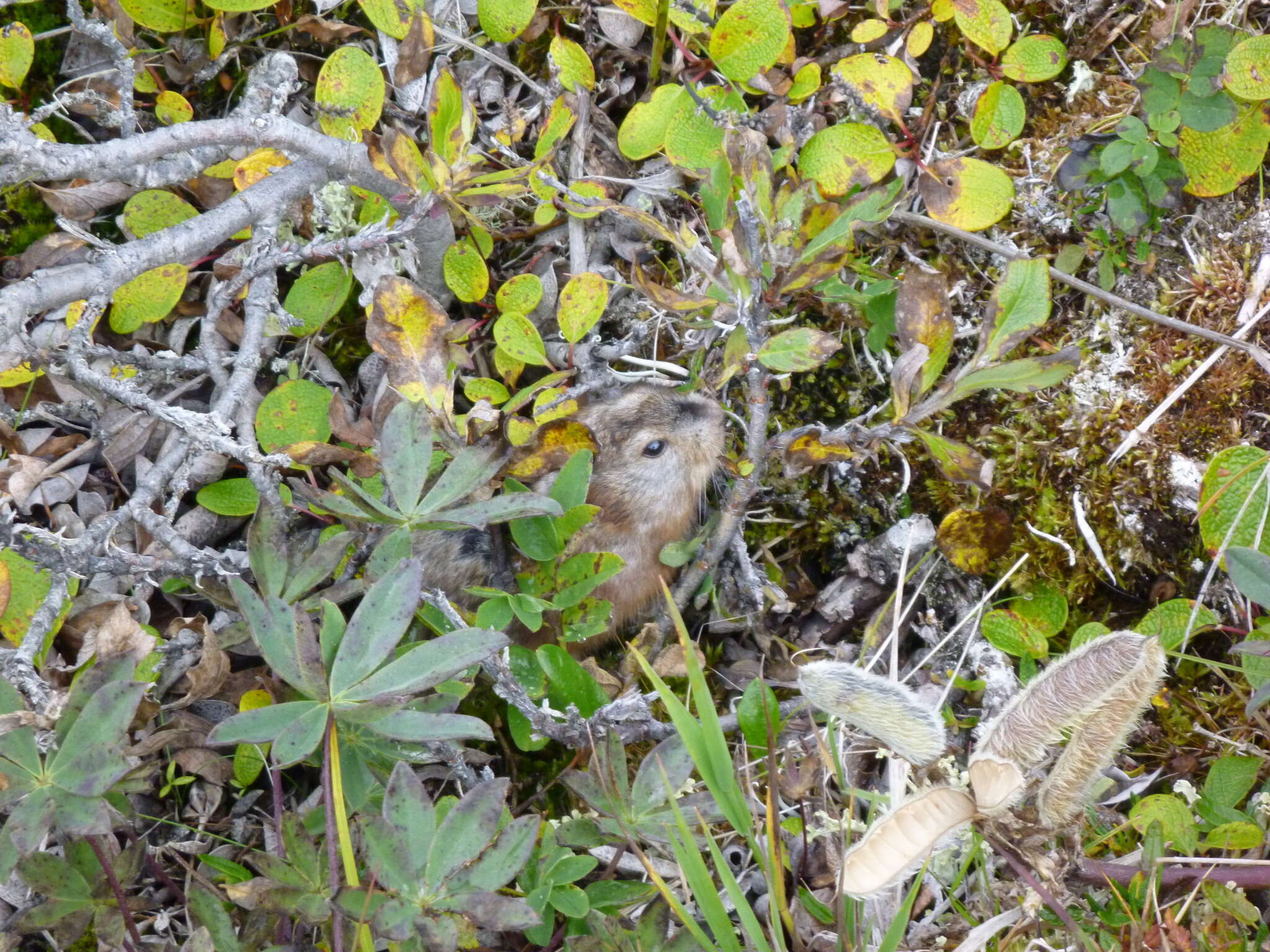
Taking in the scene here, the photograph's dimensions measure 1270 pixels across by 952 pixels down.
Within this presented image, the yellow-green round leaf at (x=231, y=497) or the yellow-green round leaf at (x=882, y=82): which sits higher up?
the yellow-green round leaf at (x=882, y=82)

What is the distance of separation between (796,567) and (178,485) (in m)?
2.13

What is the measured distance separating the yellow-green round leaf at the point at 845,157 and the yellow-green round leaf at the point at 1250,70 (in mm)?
1056

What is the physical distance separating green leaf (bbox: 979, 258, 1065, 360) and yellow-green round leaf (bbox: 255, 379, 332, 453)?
222cm

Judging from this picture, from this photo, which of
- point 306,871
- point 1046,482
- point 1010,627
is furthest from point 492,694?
point 1046,482

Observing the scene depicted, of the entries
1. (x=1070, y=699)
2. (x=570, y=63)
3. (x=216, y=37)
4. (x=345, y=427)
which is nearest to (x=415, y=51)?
(x=570, y=63)

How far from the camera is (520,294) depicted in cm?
394

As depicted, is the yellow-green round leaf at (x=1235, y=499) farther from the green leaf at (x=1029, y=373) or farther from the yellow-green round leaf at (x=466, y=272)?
the yellow-green round leaf at (x=466, y=272)

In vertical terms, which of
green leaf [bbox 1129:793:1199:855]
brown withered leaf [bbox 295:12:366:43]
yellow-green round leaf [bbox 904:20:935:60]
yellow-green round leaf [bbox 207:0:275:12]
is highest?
yellow-green round leaf [bbox 904:20:935:60]

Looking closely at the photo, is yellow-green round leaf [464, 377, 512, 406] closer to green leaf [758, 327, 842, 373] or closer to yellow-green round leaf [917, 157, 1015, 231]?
green leaf [758, 327, 842, 373]

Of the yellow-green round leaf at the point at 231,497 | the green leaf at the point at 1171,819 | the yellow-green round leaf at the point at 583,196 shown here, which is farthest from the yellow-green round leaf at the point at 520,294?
the green leaf at the point at 1171,819

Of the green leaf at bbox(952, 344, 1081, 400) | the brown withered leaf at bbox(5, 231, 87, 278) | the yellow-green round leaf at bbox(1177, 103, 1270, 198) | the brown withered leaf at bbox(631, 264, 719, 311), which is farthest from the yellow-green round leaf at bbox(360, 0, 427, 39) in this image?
the yellow-green round leaf at bbox(1177, 103, 1270, 198)

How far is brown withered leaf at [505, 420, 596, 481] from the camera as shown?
3.51 meters

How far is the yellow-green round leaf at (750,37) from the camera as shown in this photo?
377 centimetres

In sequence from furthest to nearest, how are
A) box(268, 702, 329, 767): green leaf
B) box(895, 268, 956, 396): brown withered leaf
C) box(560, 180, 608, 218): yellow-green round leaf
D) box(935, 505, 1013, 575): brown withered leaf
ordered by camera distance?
box(560, 180, 608, 218): yellow-green round leaf, box(935, 505, 1013, 575): brown withered leaf, box(895, 268, 956, 396): brown withered leaf, box(268, 702, 329, 767): green leaf
